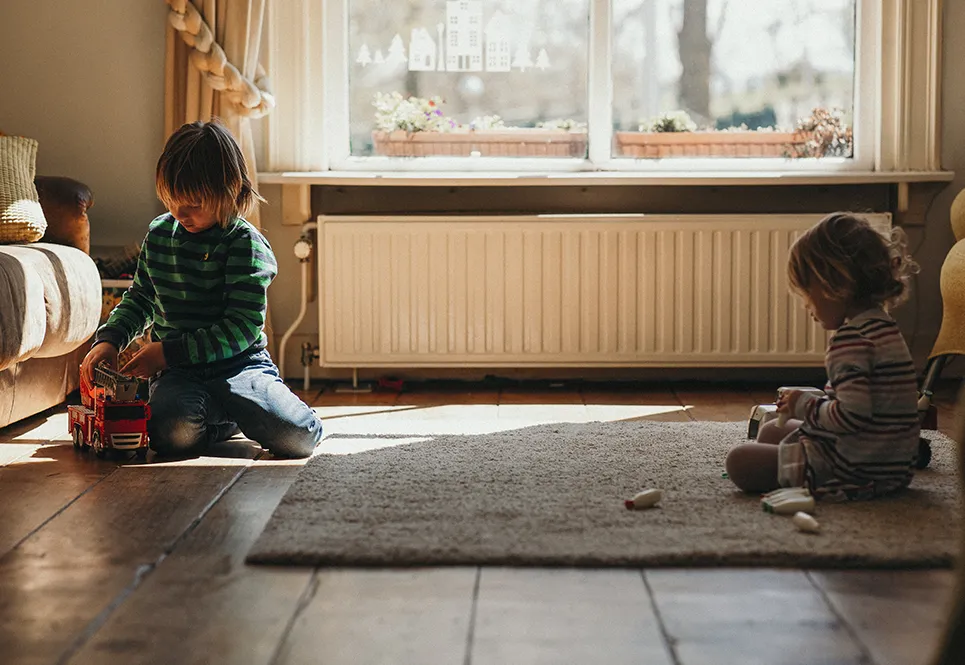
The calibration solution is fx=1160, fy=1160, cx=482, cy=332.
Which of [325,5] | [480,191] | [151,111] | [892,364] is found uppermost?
[325,5]

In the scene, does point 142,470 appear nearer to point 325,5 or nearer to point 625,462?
point 625,462

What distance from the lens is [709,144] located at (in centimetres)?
361

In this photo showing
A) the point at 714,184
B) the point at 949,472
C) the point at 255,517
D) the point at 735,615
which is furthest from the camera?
the point at 714,184

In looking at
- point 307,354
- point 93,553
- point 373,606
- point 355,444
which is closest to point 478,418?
point 355,444

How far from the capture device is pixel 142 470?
7.30ft

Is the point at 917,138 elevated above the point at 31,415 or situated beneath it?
elevated above

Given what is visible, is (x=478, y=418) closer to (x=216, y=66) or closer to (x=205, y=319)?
(x=205, y=319)

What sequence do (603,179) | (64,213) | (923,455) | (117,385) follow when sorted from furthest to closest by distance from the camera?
1. (603,179)
2. (64,213)
3. (117,385)
4. (923,455)

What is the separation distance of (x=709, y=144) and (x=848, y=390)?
188 centimetres

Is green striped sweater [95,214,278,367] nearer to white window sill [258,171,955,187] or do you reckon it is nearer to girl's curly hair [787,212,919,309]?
white window sill [258,171,955,187]

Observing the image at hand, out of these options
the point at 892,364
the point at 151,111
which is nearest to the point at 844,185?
the point at 892,364

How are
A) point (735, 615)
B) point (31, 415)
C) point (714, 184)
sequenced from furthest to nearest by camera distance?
1. point (714, 184)
2. point (31, 415)
3. point (735, 615)

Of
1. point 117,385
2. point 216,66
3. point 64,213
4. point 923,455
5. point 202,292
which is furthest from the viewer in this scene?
point 216,66

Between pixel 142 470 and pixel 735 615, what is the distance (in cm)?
129
